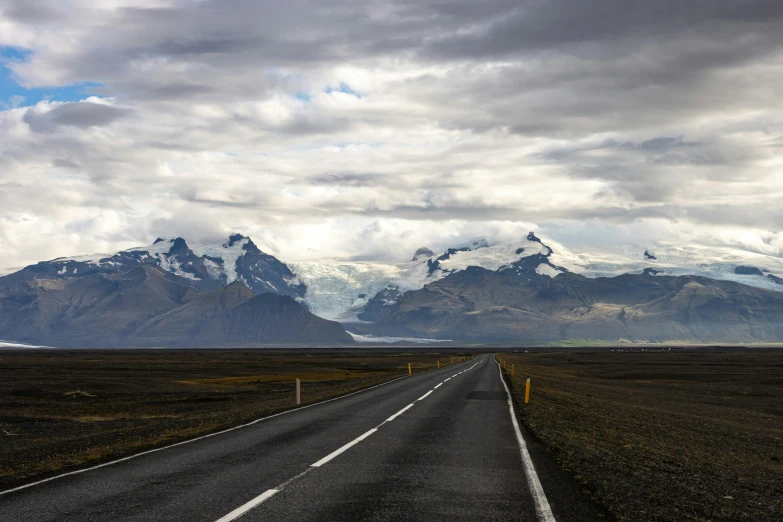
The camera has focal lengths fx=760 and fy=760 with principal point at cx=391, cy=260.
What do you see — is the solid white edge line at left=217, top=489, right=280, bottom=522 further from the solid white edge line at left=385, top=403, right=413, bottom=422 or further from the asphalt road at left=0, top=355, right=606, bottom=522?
the solid white edge line at left=385, top=403, right=413, bottom=422

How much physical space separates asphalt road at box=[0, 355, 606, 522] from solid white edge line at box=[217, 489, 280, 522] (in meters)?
0.02

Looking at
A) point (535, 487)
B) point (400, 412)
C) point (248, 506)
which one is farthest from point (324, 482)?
point (400, 412)

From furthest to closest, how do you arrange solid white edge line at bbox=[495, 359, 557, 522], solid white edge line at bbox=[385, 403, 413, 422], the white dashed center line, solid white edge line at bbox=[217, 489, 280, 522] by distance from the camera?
solid white edge line at bbox=[385, 403, 413, 422]
solid white edge line at bbox=[495, 359, 557, 522]
the white dashed center line
solid white edge line at bbox=[217, 489, 280, 522]

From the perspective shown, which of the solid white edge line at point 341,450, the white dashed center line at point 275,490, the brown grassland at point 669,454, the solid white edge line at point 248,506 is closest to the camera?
the solid white edge line at point 248,506

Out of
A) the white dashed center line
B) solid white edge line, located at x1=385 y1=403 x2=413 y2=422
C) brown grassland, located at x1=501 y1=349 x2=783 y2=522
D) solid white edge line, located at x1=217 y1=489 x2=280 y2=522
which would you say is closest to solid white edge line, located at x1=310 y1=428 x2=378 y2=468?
the white dashed center line

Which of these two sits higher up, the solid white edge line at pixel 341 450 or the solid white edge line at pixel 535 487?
the solid white edge line at pixel 341 450

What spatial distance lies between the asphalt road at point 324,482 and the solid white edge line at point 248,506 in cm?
2

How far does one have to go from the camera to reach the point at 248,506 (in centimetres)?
1188

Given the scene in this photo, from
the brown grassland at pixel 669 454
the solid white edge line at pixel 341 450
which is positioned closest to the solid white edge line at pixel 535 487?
the brown grassland at pixel 669 454

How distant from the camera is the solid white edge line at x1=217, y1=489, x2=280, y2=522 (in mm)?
11148

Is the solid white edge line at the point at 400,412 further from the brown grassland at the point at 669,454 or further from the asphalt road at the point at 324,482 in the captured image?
the brown grassland at the point at 669,454

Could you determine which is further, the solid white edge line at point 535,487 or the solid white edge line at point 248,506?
the solid white edge line at point 535,487

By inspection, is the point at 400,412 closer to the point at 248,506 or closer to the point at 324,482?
the point at 324,482

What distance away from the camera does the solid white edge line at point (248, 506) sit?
11148 millimetres
